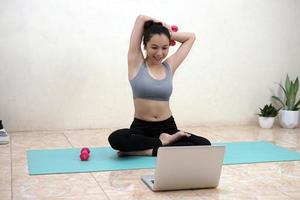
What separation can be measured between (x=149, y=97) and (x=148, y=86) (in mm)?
87

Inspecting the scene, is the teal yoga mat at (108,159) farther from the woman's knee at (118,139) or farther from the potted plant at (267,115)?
the potted plant at (267,115)

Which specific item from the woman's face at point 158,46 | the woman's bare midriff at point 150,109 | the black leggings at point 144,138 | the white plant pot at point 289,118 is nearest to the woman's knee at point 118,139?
the black leggings at point 144,138

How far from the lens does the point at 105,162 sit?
3.18 metres

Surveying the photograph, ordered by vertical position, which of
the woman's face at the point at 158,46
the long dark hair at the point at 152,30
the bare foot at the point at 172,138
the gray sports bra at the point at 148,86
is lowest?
the bare foot at the point at 172,138

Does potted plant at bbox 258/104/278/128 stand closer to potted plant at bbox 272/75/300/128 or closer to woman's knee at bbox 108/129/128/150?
potted plant at bbox 272/75/300/128

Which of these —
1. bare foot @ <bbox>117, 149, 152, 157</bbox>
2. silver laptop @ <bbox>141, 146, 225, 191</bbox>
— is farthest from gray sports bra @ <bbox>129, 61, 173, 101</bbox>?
silver laptop @ <bbox>141, 146, 225, 191</bbox>

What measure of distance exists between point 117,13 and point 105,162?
182 cm

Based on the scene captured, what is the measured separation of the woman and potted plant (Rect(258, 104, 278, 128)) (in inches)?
68.8

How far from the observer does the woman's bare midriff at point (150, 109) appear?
337 centimetres

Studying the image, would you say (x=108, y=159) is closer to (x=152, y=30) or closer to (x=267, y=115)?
(x=152, y=30)

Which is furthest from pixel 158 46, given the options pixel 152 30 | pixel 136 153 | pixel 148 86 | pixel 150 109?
pixel 136 153

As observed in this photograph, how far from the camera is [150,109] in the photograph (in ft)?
11.1

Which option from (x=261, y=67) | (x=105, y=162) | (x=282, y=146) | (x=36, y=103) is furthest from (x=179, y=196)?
(x=261, y=67)

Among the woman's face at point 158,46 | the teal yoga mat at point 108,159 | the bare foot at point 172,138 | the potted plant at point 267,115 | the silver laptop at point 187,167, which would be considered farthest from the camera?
the potted plant at point 267,115
